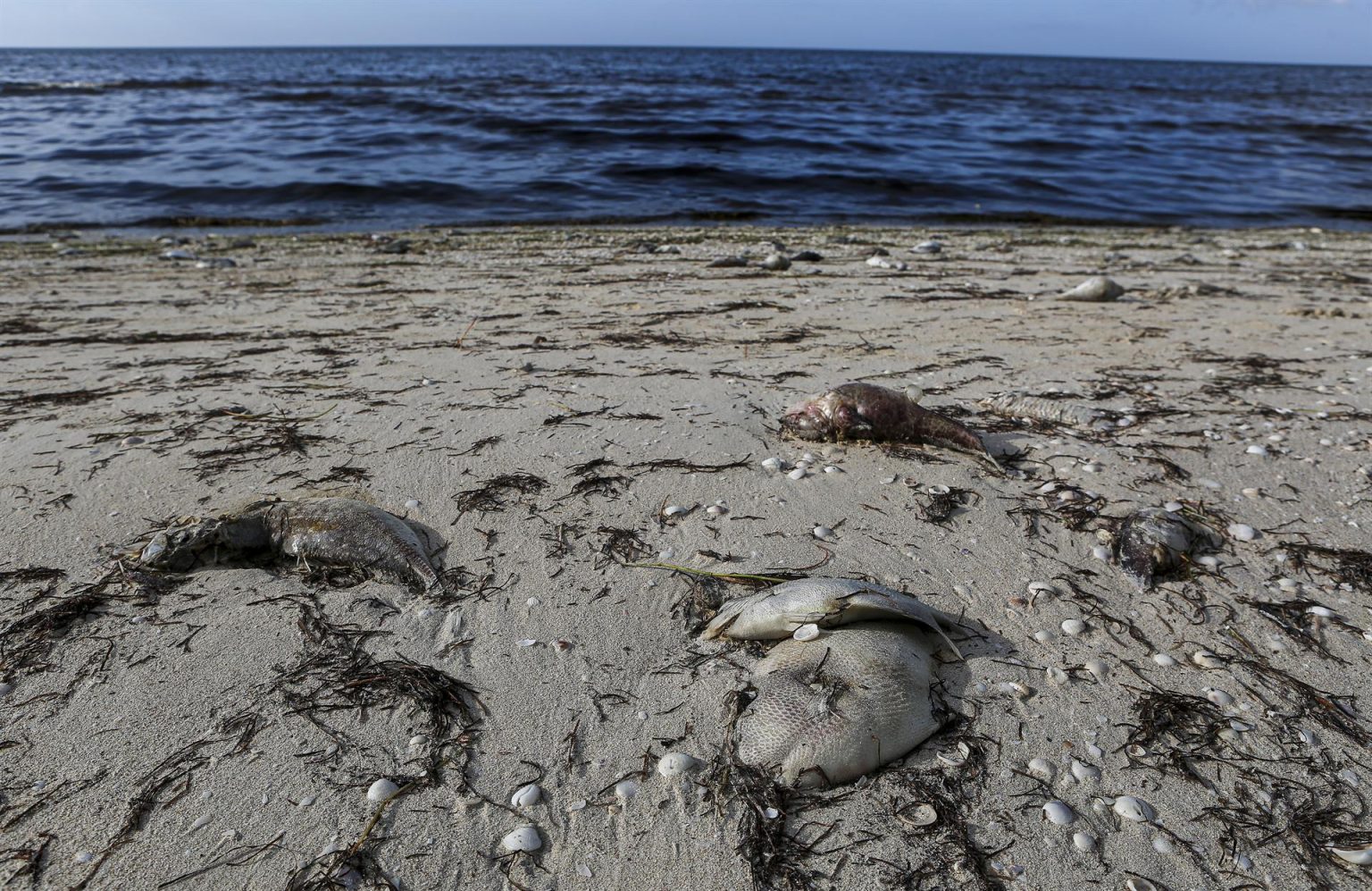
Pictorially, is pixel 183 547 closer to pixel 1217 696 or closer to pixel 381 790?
pixel 381 790

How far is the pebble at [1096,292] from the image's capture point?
746cm

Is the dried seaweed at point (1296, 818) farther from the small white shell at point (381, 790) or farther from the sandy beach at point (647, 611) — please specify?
the small white shell at point (381, 790)

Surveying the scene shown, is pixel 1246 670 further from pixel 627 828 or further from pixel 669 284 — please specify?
pixel 669 284

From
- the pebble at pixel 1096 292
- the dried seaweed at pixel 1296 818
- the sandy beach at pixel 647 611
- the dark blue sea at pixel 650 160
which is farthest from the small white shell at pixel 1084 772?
→ the dark blue sea at pixel 650 160

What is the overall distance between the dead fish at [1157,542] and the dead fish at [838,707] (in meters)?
1.22

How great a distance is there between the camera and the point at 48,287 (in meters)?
8.20

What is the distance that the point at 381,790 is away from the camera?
2.23m

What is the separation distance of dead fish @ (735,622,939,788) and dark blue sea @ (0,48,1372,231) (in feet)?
41.0

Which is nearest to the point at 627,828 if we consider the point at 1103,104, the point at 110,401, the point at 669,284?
the point at 110,401

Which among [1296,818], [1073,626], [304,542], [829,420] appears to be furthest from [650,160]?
[1296,818]

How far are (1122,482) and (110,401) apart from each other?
237 inches

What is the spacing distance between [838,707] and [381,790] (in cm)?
142

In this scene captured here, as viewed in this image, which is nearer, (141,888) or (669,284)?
(141,888)

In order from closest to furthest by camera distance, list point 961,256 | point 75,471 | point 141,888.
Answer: point 141,888, point 75,471, point 961,256
